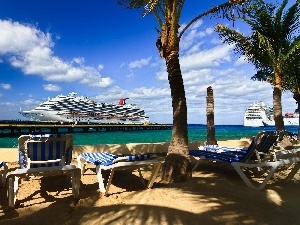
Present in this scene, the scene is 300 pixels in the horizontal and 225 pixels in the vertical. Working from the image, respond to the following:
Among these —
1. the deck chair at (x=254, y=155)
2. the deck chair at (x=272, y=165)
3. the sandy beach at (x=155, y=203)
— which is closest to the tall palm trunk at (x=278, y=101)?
the deck chair at (x=272, y=165)

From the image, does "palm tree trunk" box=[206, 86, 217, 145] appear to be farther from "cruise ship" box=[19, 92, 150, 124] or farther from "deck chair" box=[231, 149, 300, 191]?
"cruise ship" box=[19, 92, 150, 124]

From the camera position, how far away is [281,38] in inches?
522

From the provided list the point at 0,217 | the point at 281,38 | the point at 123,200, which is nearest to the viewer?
the point at 0,217

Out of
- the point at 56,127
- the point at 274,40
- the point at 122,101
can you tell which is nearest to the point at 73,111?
the point at 122,101

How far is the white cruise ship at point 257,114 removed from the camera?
335 ft

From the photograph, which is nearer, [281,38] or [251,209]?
[251,209]

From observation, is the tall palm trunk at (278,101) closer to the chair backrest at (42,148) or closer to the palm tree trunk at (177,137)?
the palm tree trunk at (177,137)

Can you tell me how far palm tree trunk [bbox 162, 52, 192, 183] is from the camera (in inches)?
205

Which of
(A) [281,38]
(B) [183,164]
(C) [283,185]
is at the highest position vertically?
(A) [281,38]

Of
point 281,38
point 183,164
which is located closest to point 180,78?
point 183,164

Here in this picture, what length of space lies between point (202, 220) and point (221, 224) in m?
0.22

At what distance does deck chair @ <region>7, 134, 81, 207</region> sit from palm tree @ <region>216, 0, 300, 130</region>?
10.4 m

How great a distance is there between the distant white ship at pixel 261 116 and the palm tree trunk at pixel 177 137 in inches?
4068

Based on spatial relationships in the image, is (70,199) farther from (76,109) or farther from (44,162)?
(76,109)
